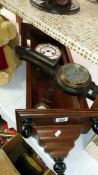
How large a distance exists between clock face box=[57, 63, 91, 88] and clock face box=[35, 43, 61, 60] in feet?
0.37

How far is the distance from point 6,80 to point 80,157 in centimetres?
36

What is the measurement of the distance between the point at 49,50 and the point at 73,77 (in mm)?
221

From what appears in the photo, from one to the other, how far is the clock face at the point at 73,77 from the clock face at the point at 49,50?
0.11 meters

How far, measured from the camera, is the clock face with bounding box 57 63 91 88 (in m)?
0.65

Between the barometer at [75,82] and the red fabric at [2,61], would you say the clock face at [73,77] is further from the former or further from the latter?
the red fabric at [2,61]

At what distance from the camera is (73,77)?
26.2 inches

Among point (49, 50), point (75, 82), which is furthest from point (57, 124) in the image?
point (49, 50)

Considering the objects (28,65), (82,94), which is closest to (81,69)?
(82,94)

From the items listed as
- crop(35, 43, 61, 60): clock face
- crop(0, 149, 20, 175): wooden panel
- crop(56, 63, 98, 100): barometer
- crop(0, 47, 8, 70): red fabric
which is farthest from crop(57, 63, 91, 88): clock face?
crop(0, 149, 20, 175): wooden panel

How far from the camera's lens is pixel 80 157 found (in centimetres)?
74

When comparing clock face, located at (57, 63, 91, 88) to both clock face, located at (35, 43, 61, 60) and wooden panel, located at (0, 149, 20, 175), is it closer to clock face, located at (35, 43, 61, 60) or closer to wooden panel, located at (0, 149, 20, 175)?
clock face, located at (35, 43, 61, 60)

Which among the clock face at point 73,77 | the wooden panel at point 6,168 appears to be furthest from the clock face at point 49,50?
the wooden panel at point 6,168

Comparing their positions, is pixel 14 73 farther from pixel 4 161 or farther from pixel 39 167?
pixel 39 167

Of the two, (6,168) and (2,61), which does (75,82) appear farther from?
(6,168)
